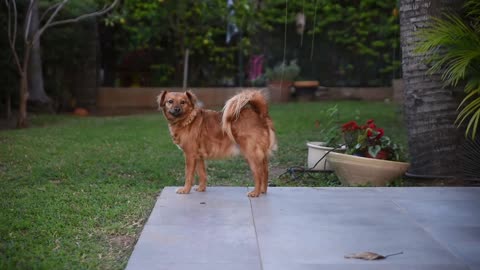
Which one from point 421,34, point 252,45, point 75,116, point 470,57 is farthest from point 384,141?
point 252,45

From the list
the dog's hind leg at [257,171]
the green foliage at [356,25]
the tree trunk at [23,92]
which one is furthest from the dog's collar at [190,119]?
the green foliage at [356,25]

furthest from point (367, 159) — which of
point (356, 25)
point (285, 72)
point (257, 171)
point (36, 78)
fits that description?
point (356, 25)

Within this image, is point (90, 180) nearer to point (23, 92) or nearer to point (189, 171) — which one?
point (189, 171)

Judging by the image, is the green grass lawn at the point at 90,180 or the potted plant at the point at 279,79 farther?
the potted plant at the point at 279,79

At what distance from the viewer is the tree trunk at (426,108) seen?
21.0 ft

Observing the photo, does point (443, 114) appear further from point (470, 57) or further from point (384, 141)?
point (470, 57)

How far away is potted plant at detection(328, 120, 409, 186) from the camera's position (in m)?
6.41

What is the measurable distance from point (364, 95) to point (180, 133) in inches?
534

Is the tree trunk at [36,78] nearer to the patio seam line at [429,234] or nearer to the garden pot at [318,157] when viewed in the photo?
the garden pot at [318,157]

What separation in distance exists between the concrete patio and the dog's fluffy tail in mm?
588

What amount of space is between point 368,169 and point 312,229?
2098 mm

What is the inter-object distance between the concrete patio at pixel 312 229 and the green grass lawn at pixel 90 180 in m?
0.34

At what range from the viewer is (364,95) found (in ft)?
60.9

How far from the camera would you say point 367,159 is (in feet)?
20.9
